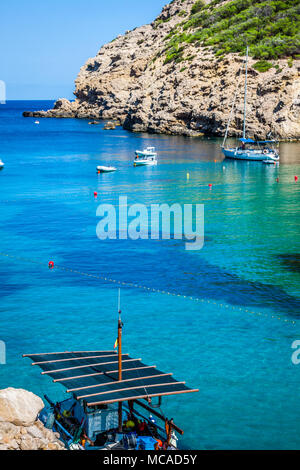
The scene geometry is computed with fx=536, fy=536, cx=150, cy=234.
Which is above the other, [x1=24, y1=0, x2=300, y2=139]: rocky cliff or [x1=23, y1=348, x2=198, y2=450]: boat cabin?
[x1=24, y1=0, x2=300, y2=139]: rocky cliff

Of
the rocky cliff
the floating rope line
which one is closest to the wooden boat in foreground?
the floating rope line

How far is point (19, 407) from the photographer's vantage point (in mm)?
17125

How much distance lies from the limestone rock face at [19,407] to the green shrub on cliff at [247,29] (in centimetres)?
12371

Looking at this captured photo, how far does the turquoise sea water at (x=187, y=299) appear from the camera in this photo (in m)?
21.6

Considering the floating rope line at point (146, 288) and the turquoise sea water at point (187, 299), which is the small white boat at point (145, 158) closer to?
the turquoise sea water at point (187, 299)

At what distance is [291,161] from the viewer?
291 ft

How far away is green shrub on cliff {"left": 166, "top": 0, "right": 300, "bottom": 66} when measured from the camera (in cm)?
12962

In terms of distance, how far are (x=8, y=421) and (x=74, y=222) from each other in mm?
36222

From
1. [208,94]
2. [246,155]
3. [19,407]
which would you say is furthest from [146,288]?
[208,94]

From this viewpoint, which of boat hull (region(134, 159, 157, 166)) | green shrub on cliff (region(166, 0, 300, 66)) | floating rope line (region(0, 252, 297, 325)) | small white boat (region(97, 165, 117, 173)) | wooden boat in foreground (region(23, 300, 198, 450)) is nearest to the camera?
wooden boat in foreground (region(23, 300, 198, 450))

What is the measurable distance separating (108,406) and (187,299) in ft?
51.0

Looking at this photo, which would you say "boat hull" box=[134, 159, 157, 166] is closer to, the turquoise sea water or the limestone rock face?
the turquoise sea water

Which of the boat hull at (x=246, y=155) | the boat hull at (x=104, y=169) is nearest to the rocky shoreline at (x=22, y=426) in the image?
the boat hull at (x=104, y=169)
